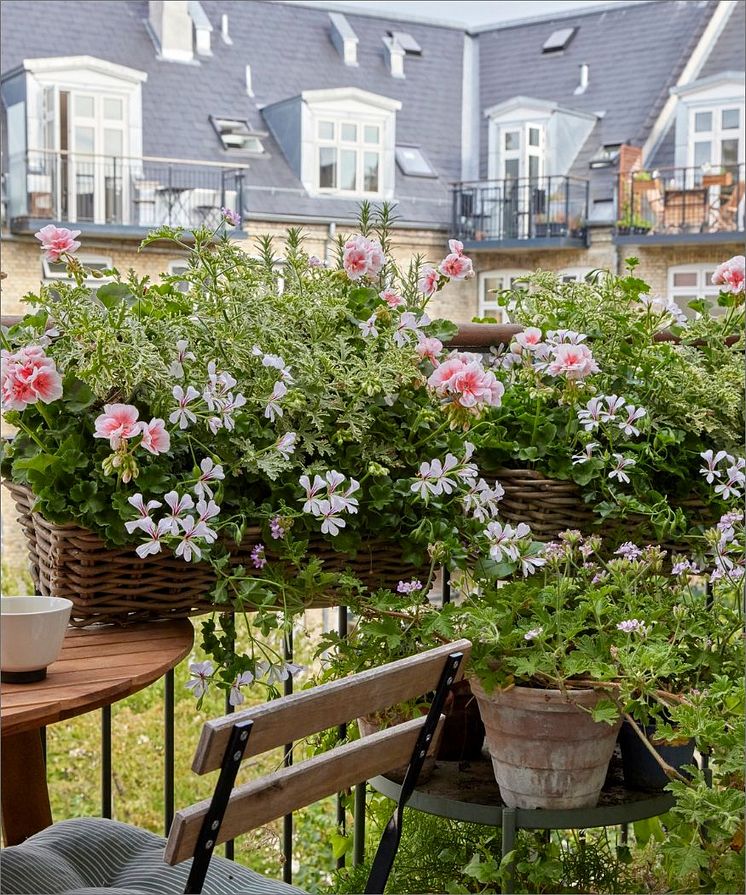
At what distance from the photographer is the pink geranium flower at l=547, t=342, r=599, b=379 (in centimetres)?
149

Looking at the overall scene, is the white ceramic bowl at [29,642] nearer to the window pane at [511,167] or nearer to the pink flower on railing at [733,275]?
the pink flower on railing at [733,275]

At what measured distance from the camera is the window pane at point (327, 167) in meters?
12.0

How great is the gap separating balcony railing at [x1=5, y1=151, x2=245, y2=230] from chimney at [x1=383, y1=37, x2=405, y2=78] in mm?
3106

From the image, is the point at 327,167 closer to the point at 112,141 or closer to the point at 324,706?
the point at 112,141

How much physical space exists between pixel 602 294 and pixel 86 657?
0.95m

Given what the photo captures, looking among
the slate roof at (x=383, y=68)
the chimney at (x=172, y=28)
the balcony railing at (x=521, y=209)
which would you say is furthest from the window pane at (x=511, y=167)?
the chimney at (x=172, y=28)

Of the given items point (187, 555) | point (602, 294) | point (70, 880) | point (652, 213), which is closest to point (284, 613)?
point (187, 555)

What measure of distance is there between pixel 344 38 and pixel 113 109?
3.49 metres

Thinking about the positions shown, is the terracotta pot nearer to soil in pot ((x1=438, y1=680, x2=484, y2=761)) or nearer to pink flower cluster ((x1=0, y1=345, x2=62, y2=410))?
soil in pot ((x1=438, y1=680, x2=484, y2=761))

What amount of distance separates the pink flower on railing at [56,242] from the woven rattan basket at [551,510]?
1.99ft

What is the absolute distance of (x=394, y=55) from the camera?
13.1 metres

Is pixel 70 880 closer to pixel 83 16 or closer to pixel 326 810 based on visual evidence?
pixel 326 810

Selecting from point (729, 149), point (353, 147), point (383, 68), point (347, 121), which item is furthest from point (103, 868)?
point (383, 68)

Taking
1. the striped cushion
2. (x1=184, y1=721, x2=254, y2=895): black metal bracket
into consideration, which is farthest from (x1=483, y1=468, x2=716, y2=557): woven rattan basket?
(x1=184, y1=721, x2=254, y2=895): black metal bracket
